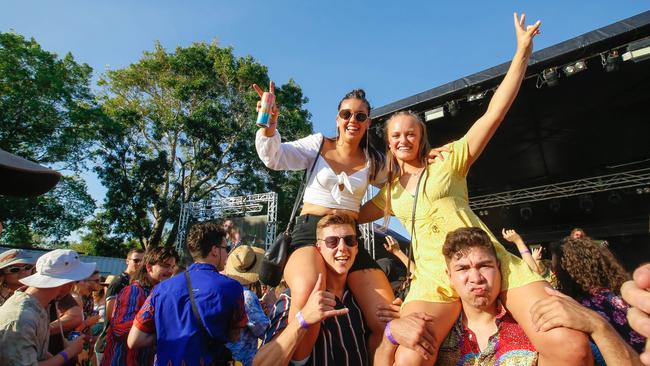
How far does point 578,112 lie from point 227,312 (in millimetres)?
7619

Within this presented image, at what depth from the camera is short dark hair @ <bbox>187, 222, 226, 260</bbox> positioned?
3258 mm

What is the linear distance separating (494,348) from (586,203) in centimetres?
1058

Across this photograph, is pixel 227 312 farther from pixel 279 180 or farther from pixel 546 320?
pixel 279 180

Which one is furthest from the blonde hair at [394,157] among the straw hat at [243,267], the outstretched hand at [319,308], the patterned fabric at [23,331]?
the straw hat at [243,267]

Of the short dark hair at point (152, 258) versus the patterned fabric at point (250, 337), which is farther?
the short dark hair at point (152, 258)

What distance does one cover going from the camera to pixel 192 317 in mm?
2824

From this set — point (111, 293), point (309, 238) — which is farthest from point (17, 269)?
point (309, 238)

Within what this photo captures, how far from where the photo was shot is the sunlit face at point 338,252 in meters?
2.55

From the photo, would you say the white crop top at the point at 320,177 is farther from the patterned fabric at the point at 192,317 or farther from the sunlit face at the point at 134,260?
the sunlit face at the point at 134,260

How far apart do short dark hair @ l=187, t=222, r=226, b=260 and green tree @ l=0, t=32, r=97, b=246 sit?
17.9m

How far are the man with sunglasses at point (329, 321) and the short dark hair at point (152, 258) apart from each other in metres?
2.10

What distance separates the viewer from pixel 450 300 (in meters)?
2.21

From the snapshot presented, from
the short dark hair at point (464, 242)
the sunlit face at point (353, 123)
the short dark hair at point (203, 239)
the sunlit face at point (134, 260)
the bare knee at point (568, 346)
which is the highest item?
the sunlit face at point (353, 123)

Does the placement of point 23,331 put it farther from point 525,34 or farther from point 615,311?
point 615,311
